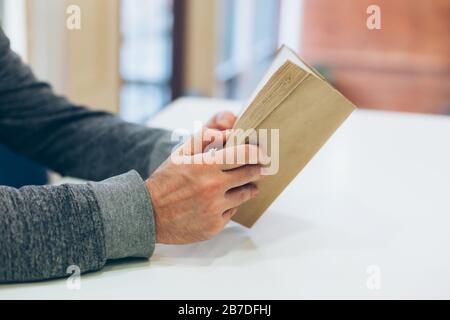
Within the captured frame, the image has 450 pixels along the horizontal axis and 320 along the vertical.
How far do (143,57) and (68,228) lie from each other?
351 centimetres

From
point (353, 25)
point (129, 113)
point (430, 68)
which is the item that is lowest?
point (129, 113)

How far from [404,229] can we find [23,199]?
505 mm

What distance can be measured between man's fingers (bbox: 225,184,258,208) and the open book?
2cm

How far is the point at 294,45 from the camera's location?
4.42m

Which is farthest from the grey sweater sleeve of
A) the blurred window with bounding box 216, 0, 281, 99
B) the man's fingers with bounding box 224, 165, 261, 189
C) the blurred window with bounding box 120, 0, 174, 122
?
the blurred window with bounding box 216, 0, 281, 99

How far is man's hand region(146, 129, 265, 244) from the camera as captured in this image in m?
0.71

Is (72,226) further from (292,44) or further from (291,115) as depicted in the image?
(292,44)

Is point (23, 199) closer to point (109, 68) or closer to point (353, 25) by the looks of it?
point (109, 68)

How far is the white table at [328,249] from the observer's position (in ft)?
2.21

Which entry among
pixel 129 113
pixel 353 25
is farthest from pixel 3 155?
pixel 353 25

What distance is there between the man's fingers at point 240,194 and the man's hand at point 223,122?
187 millimetres

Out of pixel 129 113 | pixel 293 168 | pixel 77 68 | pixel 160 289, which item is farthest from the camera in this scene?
pixel 129 113

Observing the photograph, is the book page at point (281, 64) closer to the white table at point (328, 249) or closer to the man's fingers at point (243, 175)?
the man's fingers at point (243, 175)

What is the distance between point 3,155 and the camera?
3.70ft
